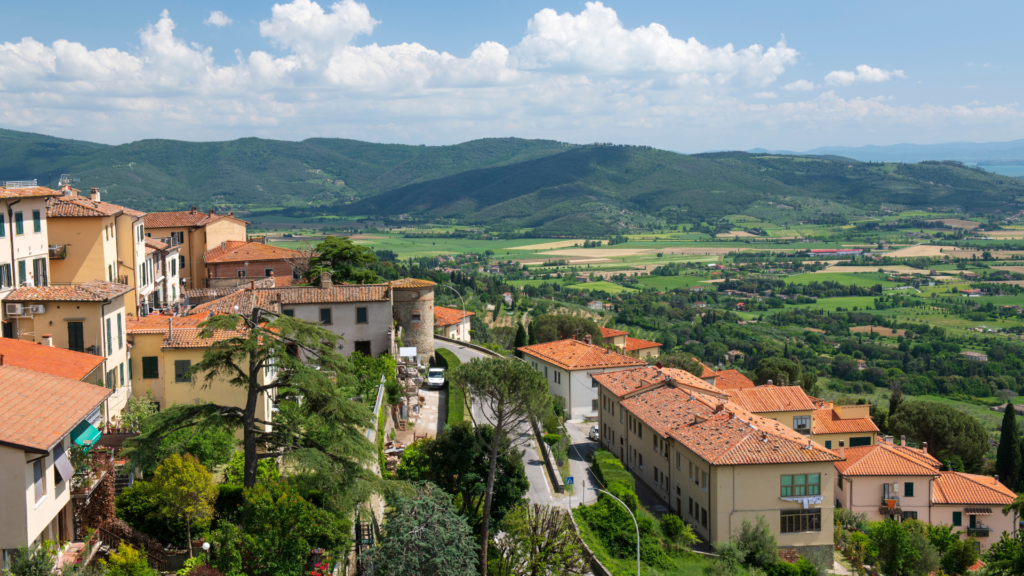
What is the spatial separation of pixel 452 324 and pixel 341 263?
70.5 ft

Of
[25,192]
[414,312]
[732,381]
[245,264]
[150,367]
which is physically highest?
[25,192]

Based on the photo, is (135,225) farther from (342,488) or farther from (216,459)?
(342,488)

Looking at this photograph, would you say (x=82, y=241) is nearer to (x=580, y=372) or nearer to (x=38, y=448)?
(x=38, y=448)

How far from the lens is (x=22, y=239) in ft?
94.4

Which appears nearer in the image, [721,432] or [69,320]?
[69,320]

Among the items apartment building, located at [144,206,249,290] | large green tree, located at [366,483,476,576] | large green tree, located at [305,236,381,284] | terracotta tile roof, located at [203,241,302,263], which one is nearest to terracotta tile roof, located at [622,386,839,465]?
large green tree, located at [366,483,476,576]

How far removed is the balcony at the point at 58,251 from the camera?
32781 mm

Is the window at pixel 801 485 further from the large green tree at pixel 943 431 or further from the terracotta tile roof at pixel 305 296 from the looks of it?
the large green tree at pixel 943 431

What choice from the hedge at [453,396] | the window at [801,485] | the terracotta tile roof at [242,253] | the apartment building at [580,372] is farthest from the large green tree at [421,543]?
the terracotta tile roof at [242,253]

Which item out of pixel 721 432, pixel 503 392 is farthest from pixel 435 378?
pixel 503 392

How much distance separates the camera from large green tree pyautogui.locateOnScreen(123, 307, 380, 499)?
20.2 metres

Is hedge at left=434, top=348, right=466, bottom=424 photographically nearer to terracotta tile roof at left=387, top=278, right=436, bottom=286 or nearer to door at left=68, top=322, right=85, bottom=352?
terracotta tile roof at left=387, top=278, right=436, bottom=286

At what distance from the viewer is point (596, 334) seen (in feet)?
271

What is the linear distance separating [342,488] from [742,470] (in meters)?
20.6
